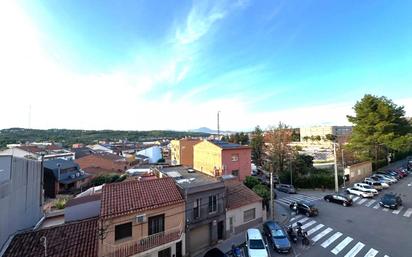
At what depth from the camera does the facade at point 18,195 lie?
36.8 ft

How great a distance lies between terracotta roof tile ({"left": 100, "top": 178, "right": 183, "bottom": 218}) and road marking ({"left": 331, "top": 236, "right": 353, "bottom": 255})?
11.4 meters

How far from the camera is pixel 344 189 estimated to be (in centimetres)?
3269

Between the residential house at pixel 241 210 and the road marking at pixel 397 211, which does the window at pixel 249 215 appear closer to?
the residential house at pixel 241 210

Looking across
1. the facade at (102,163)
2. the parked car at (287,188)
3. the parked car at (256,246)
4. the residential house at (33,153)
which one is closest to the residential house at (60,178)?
the residential house at (33,153)

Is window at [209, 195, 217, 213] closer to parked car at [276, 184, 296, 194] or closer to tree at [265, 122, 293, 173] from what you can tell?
parked car at [276, 184, 296, 194]

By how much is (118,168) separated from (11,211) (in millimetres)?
43717

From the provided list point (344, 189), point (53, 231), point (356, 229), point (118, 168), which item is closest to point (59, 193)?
point (118, 168)

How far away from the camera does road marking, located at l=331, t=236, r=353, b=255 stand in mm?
15478

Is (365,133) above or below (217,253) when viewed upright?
above

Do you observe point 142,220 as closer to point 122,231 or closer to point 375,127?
point 122,231

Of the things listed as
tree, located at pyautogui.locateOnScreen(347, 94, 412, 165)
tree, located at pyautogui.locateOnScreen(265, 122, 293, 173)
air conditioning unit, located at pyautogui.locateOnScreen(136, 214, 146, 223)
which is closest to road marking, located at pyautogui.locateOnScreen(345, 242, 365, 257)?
air conditioning unit, located at pyautogui.locateOnScreen(136, 214, 146, 223)

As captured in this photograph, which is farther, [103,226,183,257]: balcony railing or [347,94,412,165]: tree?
[347,94,412,165]: tree

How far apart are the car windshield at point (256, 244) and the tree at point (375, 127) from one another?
33.7 metres

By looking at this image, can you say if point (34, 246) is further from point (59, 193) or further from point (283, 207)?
Answer: point (59, 193)
